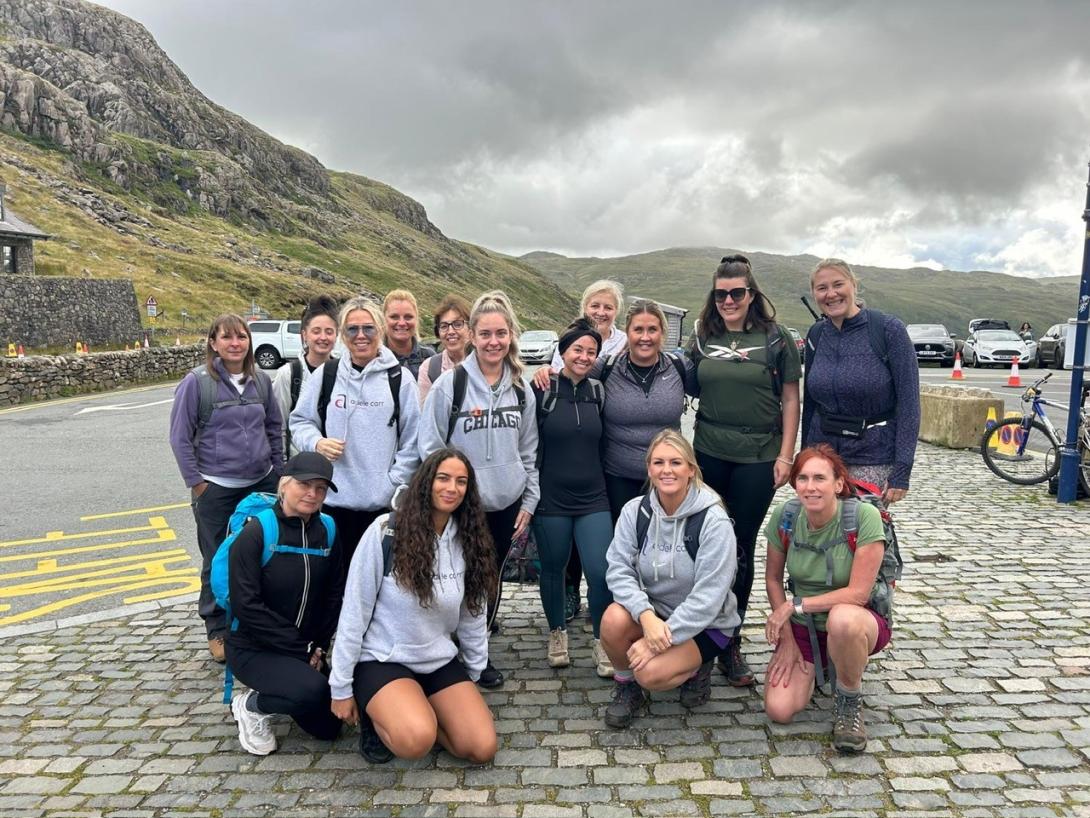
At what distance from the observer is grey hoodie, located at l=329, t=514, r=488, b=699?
3.70 metres

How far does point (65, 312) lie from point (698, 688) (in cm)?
3658

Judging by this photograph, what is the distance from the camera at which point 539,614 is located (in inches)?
219

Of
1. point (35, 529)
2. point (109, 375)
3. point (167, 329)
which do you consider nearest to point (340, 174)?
point (167, 329)

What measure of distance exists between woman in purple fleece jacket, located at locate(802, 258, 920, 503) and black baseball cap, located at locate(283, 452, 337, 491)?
2892 millimetres

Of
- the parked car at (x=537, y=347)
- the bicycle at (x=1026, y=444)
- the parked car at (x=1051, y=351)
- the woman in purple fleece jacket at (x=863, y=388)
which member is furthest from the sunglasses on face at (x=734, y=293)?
the parked car at (x=1051, y=351)

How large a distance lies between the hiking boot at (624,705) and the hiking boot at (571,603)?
4.47 ft

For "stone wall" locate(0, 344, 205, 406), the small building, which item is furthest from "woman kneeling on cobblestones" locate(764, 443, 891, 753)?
the small building

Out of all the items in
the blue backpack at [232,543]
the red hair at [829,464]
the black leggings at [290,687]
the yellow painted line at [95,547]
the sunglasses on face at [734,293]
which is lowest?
the yellow painted line at [95,547]

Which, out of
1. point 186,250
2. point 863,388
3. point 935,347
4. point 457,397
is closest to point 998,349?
point 935,347

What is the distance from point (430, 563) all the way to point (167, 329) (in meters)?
42.5

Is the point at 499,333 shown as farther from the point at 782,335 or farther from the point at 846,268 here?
the point at 846,268

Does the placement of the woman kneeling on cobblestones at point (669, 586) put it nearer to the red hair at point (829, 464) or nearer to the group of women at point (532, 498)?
the group of women at point (532, 498)

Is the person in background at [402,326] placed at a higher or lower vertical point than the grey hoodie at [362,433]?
higher

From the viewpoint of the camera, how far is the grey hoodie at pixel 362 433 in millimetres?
4301
